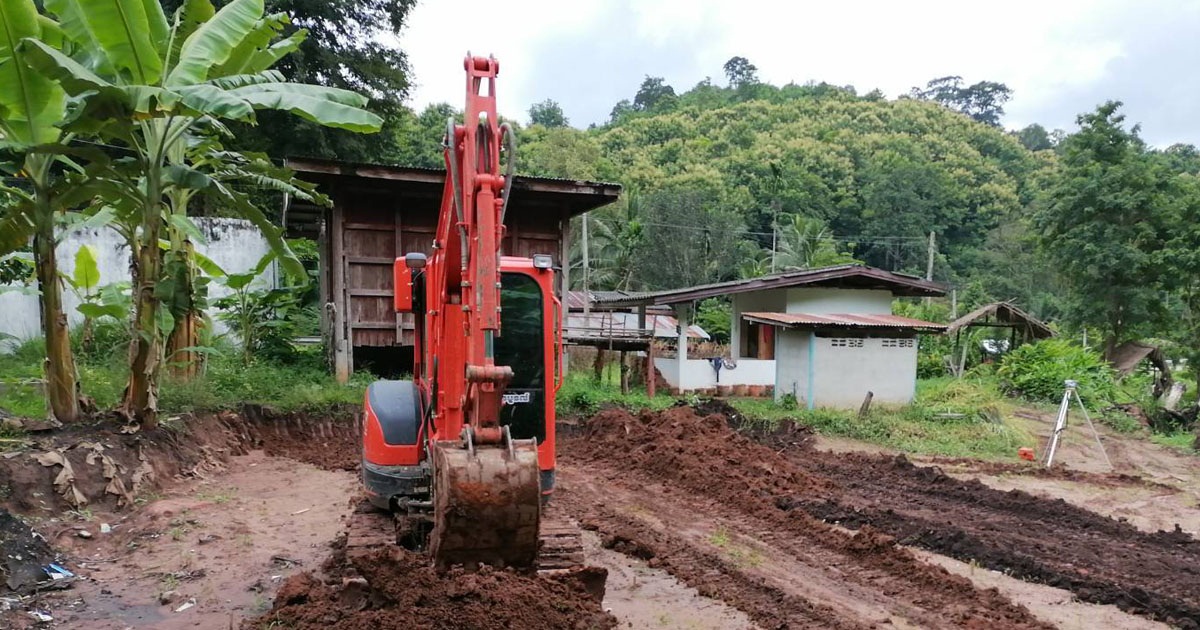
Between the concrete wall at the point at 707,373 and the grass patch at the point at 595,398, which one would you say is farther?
the concrete wall at the point at 707,373

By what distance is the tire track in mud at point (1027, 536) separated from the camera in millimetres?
6121

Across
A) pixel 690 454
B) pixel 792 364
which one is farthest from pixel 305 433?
pixel 792 364

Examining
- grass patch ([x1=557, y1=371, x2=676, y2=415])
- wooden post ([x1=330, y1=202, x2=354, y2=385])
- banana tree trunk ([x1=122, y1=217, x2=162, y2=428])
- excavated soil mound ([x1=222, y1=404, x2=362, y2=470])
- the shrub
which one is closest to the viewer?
banana tree trunk ([x1=122, y1=217, x2=162, y2=428])

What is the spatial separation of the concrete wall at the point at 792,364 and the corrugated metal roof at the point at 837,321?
1.20ft

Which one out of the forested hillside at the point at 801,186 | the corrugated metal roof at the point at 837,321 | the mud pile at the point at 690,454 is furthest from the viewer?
the forested hillside at the point at 801,186

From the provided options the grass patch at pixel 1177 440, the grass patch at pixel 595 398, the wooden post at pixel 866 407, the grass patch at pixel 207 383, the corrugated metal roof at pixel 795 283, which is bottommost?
the grass patch at pixel 1177 440

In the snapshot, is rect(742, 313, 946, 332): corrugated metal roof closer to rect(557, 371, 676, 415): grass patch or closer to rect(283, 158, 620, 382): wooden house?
rect(557, 371, 676, 415): grass patch

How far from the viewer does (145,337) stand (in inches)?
317

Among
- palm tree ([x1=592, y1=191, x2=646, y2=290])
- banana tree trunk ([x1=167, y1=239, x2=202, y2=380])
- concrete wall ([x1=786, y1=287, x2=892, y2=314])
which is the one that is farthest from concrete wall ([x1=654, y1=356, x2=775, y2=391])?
palm tree ([x1=592, y1=191, x2=646, y2=290])

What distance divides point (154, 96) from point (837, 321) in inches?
523

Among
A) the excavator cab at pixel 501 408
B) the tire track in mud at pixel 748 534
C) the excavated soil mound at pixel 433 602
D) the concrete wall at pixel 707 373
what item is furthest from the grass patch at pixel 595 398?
the excavated soil mound at pixel 433 602

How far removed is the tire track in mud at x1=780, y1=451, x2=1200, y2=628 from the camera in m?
6.12

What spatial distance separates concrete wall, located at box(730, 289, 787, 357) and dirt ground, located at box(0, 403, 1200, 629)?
773 centimetres

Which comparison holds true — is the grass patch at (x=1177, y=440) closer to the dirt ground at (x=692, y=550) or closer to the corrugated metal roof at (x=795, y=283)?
the dirt ground at (x=692, y=550)
